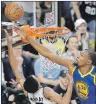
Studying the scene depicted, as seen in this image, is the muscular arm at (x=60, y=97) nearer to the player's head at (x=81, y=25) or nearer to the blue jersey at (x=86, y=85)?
the blue jersey at (x=86, y=85)

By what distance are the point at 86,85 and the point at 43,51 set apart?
36 cm

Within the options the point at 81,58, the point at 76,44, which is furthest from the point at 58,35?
the point at 76,44

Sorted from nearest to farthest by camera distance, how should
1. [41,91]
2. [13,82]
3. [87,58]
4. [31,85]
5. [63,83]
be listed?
[87,58], [31,85], [41,91], [63,83], [13,82]

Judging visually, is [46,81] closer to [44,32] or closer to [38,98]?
[38,98]

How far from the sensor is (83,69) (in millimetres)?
2301

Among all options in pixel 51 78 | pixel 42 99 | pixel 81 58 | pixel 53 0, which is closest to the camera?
pixel 81 58

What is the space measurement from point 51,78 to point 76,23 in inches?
23.4

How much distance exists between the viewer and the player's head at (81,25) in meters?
3.14

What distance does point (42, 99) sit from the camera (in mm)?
2645

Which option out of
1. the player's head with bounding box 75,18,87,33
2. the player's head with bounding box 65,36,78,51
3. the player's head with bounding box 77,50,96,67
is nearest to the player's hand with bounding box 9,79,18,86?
the player's head with bounding box 65,36,78,51

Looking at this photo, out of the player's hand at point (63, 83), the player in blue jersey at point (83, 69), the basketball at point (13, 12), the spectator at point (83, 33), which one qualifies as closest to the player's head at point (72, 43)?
the spectator at point (83, 33)

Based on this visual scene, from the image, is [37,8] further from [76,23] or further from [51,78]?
[51,78]

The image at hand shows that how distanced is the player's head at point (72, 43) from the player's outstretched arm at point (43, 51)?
0.34m

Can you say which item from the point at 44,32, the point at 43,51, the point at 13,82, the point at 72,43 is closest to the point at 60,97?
the point at 43,51
